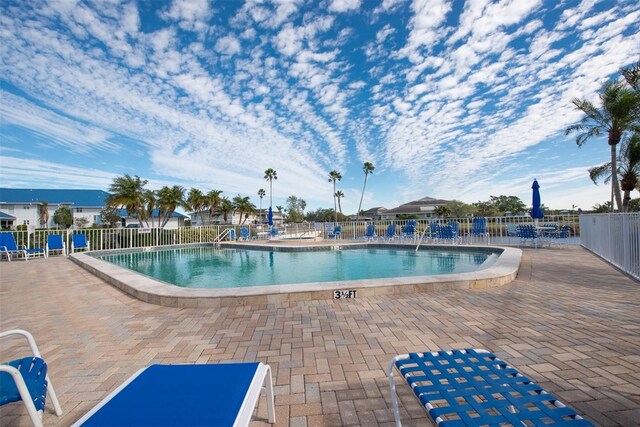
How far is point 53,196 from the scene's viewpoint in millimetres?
38969

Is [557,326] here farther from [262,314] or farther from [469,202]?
[469,202]

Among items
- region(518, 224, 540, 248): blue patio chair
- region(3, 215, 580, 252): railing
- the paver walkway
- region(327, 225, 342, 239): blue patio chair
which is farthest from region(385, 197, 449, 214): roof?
the paver walkway

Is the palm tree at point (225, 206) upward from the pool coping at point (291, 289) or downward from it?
upward

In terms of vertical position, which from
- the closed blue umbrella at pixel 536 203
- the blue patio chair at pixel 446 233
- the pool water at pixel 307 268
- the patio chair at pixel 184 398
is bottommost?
the pool water at pixel 307 268

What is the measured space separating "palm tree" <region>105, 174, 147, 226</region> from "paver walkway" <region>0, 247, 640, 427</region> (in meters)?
25.1

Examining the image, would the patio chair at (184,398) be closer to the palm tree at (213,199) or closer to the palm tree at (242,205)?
the palm tree at (213,199)

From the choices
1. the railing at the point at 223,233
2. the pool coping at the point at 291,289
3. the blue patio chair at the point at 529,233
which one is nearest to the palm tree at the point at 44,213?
the railing at the point at 223,233

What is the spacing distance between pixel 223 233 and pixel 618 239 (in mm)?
16869

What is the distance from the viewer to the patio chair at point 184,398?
1031mm

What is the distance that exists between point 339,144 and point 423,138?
670 centimetres

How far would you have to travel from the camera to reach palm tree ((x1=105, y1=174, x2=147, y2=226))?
26016 millimetres

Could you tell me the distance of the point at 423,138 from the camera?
15.5 m

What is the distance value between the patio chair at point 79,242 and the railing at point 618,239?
16526mm

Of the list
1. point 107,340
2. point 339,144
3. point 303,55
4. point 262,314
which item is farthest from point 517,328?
point 339,144
